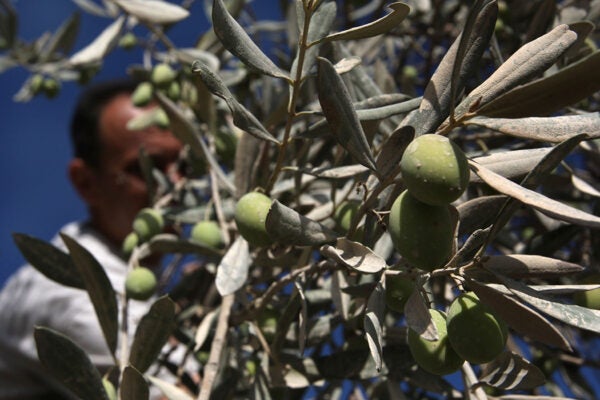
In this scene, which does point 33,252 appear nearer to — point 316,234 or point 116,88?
point 316,234

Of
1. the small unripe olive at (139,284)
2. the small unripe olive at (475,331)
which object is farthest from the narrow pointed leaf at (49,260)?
the small unripe olive at (475,331)

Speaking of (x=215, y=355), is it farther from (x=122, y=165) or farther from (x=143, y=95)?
(x=122, y=165)

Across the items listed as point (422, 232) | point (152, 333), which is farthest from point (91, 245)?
point (422, 232)

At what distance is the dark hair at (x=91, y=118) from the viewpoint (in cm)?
301

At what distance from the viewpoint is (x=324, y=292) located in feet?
4.32

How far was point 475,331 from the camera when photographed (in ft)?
2.24

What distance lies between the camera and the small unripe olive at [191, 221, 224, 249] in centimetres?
132

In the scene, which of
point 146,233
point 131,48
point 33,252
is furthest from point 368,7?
point 33,252

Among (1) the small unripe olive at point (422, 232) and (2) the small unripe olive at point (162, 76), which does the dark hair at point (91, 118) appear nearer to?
(2) the small unripe olive at point (162, 76)

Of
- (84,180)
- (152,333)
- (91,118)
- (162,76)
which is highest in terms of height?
(162,76)

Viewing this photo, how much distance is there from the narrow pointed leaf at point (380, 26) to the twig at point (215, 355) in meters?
0.47

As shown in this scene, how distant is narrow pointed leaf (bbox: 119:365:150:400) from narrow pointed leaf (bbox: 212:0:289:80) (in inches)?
17.8

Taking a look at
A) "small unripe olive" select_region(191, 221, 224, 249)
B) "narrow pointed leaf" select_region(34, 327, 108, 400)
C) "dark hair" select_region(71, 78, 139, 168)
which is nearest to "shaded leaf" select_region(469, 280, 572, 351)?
"narrow pointed leaf" select_region(34, 327, 108, 400)

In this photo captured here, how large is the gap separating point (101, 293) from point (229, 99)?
1.62ft
